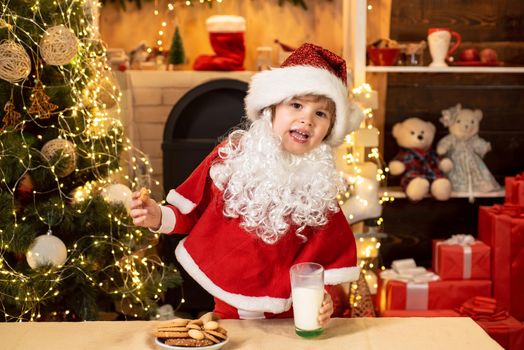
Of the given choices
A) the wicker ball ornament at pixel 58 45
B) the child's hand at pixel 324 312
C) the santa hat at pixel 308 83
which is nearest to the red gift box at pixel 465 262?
the santa hat at pixel 308 83

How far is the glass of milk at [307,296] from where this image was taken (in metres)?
1.98

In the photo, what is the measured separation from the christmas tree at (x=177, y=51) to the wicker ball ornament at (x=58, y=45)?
59.4 inches

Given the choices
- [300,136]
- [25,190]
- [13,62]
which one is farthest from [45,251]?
[300,136]

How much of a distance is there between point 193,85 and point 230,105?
0.33m

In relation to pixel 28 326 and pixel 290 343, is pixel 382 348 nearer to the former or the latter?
pixel 290 343

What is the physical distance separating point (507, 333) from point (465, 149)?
3.54 ft

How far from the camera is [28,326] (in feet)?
6.77

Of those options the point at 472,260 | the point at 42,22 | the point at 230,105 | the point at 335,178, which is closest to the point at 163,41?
the point at 230,105

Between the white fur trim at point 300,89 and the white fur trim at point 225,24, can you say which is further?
the white fur trim at point 225,24

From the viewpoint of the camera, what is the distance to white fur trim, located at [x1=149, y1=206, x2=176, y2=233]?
2316 millimetres

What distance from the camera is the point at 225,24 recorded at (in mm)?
4406

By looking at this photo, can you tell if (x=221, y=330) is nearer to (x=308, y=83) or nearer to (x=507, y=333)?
(x=308, y=83)

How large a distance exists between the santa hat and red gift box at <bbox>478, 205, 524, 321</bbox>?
6.14ft

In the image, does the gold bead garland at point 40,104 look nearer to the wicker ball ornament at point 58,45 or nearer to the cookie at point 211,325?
the wicker ball ornament at point 58,45
